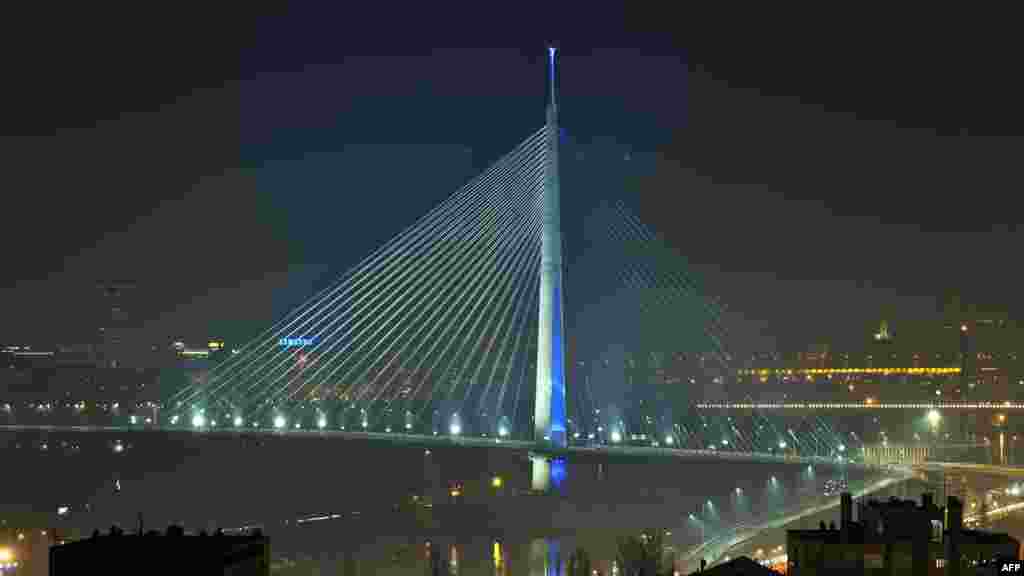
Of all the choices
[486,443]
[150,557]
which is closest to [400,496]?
[486,443]

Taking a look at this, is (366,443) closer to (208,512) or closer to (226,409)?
(208,512)

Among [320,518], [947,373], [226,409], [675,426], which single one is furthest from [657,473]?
[947,373]

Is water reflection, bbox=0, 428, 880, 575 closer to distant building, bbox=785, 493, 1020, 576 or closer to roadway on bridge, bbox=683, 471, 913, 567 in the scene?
roadway on bridge, bbox=683, 471, 913, 567

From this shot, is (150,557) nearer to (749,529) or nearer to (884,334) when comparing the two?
(749,529)

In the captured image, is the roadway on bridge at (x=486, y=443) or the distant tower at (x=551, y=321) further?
the roadway on bridge at (x=486, y=443)

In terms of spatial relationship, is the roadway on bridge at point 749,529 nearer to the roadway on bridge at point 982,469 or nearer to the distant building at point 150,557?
the roadway on bridge at point 982,469

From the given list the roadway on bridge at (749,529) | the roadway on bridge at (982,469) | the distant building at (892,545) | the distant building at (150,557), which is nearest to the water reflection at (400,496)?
the roadway on bridge at (749,529)

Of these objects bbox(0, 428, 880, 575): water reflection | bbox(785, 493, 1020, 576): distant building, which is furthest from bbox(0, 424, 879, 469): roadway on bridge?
bbox(785, 493, 1020, 576): distant building
